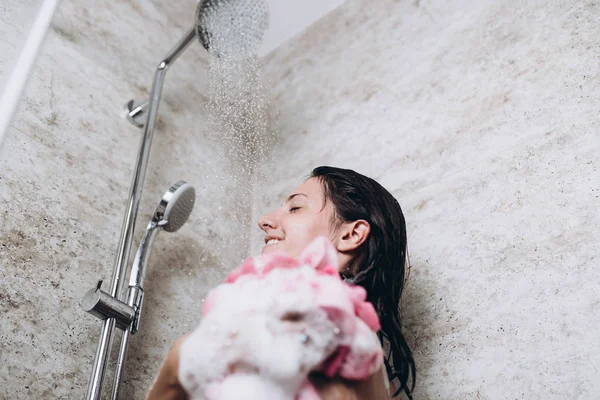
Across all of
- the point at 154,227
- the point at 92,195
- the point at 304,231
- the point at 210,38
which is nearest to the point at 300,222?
the point at 304,231

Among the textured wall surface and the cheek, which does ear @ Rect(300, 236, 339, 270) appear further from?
the textured wall surface

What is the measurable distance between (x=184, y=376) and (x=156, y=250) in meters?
0.78

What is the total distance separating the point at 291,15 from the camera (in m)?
1.90

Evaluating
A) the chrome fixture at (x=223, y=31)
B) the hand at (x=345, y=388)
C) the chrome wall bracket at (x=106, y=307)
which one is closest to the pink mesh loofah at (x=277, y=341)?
the hand at (x=345, y=388)

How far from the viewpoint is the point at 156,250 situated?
134cm

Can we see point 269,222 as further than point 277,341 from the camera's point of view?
Yes

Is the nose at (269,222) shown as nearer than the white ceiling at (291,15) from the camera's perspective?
Yes

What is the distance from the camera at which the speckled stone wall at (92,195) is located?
104 cm

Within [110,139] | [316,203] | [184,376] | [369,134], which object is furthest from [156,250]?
[184,376]

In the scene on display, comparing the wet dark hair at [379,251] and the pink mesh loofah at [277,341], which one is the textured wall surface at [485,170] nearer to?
the wet dark hair at [379,251]

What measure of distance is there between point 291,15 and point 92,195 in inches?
40.0

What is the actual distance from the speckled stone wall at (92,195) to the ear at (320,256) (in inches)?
24.8

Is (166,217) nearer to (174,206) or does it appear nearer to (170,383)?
(174,206)

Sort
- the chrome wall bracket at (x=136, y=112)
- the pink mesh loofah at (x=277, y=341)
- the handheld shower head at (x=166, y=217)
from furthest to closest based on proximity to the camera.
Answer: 1. the chrome wall bracket at (x=136, y=112)
2. the handheld shower head at (x=166, y=217)
3. the pink mesh loofah at (x=277, y=341)
